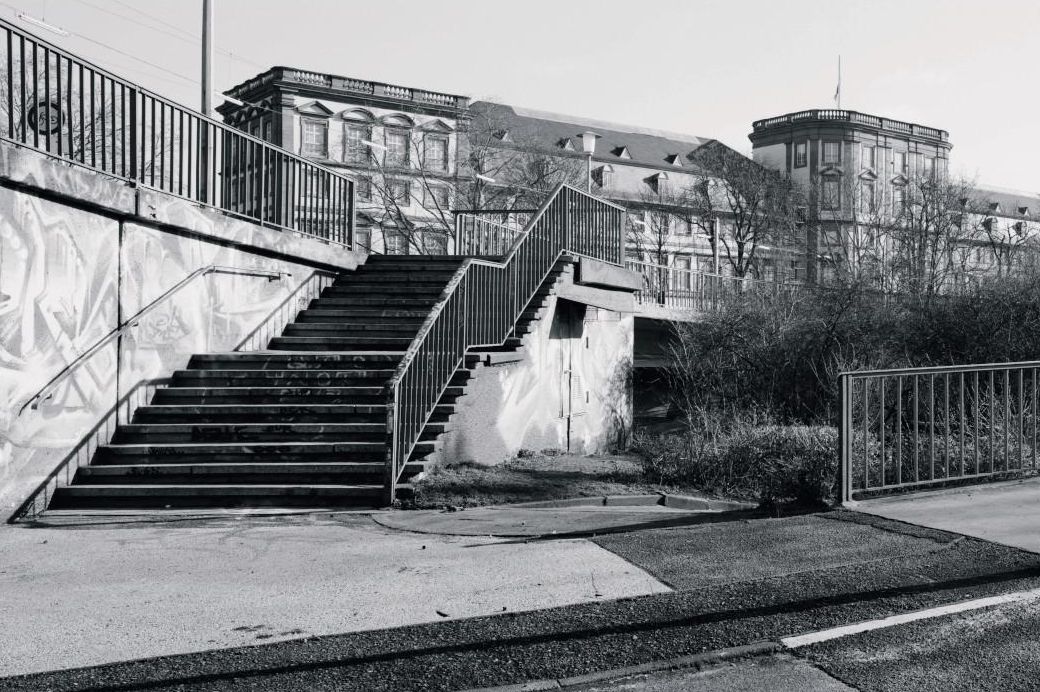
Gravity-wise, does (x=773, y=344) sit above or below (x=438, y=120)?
below

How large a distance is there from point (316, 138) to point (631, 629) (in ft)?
212

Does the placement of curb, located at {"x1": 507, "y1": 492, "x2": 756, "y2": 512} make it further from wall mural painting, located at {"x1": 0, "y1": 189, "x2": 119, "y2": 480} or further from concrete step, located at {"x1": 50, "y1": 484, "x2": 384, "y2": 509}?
wall mural painting, located at {"x1": 0, "y1": 189, "x2": 119, "y2": 480}

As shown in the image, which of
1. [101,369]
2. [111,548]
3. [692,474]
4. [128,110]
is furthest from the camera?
[692,474]

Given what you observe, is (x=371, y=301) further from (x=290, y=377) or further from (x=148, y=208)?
→ (x=148, y=208)

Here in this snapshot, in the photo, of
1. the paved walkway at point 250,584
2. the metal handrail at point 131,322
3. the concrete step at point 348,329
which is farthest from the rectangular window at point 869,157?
the paved walkway at point 250,584

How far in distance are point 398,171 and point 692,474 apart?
41.2m

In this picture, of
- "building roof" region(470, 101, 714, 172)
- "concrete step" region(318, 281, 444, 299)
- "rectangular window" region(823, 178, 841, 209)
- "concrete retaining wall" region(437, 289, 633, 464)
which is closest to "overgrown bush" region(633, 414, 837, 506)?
"concrete retaining wall" region(437, 289, 633, 464)

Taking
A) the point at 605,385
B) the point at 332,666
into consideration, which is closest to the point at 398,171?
the point at 605,385

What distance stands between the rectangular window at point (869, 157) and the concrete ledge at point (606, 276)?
75934mm

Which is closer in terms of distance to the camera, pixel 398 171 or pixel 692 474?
pixel 692 474

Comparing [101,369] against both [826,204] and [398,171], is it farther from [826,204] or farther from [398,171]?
[826,204]

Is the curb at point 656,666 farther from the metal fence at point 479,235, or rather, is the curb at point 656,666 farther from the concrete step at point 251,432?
the metal fence at point 479,235

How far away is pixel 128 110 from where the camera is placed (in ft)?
39.5

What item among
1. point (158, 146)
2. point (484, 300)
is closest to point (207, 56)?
point (158, 146)
